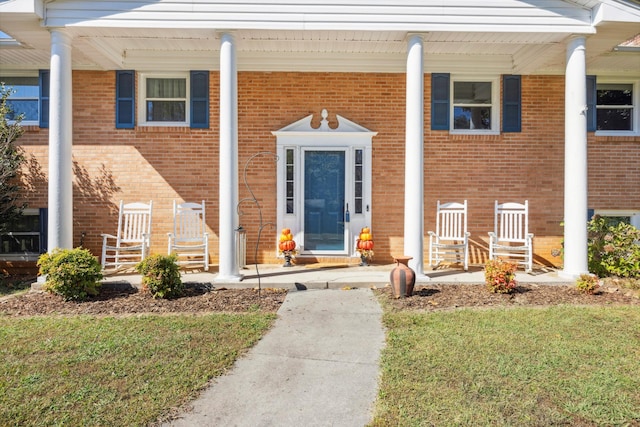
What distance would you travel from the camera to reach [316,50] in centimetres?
711

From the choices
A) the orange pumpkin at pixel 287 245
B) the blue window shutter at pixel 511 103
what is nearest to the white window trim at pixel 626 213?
the blue window shutter at pixel 511 103

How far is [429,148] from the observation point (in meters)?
8.06

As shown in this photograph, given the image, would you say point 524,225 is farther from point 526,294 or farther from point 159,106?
point 159,106

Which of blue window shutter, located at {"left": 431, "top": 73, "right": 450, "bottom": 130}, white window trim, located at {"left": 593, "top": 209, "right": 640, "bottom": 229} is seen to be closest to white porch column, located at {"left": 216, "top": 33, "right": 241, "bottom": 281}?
blue window shutter, located at {"left": 431, "top": 73, "right": 450, "bottom": 130}

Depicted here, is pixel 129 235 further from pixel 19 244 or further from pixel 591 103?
Answer: pixel 591 103

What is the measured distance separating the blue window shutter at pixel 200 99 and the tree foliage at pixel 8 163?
114 inches

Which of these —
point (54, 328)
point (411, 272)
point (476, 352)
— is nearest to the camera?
point (476, 352)

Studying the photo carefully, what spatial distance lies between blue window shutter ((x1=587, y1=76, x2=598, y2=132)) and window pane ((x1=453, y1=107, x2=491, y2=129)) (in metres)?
1.84

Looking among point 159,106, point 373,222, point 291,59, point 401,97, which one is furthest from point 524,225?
point 159,106

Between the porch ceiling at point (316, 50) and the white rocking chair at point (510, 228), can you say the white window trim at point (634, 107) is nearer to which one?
the porch ceiling at point (316, 50)

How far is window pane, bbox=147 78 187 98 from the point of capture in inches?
319

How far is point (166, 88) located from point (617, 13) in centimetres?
756

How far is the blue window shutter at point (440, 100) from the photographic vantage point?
7.98 metres

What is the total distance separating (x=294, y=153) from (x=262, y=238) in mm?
1744
